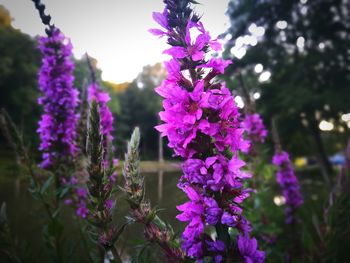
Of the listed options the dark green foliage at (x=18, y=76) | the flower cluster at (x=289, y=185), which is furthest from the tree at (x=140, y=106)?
the flower cluster at (x=289, y=185)

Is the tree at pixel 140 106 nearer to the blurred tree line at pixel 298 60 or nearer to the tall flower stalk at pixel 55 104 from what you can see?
the blurred tree line at pixel 298 60

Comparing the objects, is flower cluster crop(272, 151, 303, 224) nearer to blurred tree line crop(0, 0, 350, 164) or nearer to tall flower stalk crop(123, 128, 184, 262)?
tall flower stalk crop(123, 128, 184, 262)

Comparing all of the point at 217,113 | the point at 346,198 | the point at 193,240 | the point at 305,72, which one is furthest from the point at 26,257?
the point at 305,72

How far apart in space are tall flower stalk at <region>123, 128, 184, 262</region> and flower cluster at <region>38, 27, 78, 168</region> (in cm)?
259

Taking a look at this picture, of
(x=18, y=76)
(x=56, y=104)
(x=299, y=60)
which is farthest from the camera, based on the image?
(x=18, y=76)

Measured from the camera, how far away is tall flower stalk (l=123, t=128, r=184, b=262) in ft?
5.36

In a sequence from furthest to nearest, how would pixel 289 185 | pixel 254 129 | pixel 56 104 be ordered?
pixel 289 185 → pixel 254 129 → pixel 56 104

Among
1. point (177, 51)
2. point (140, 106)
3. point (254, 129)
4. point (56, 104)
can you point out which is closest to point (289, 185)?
point (254, 129)

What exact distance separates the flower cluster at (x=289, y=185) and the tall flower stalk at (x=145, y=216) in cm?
420

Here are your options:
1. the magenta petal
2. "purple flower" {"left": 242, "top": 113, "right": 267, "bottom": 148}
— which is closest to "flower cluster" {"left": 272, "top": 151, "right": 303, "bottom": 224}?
"purple flower" {"left": 242, "top": 113, "right": 267, "bottom": 148}

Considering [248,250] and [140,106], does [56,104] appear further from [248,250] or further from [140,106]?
[140,106]

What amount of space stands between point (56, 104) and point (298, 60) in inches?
700

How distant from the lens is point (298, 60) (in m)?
18.7

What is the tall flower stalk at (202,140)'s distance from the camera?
5.03ft
